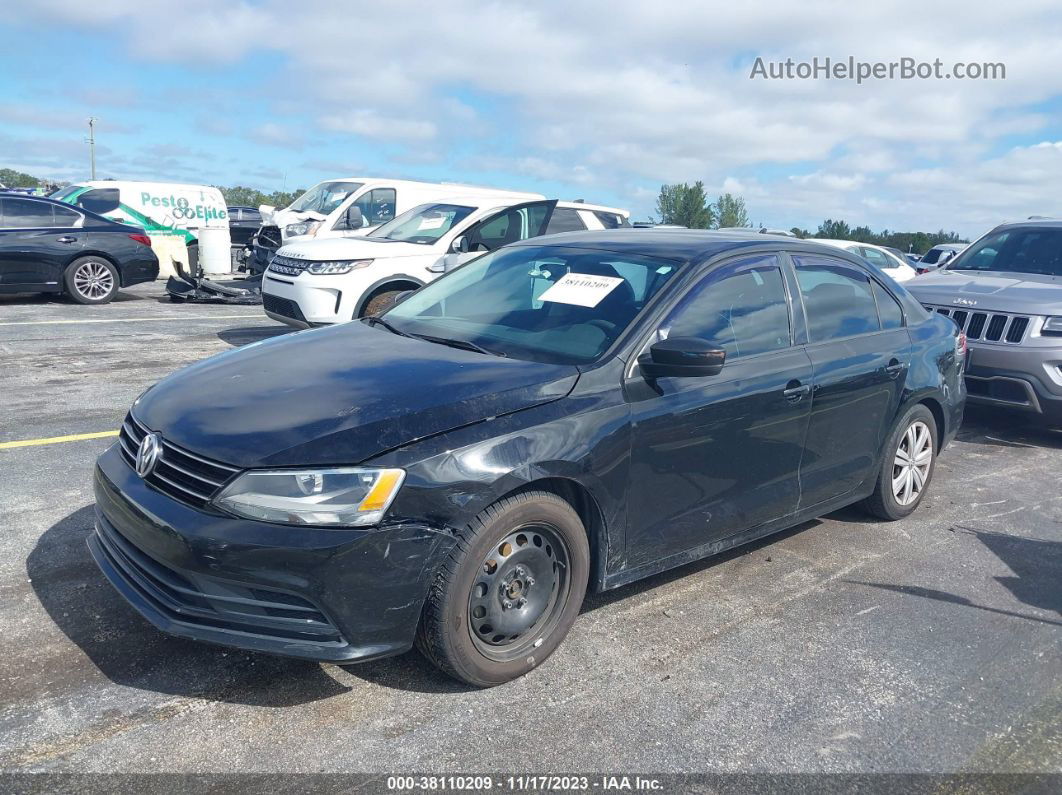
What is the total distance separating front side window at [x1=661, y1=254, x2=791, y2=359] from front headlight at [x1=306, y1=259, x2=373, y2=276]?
5.90m

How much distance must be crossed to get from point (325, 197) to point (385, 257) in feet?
27.9

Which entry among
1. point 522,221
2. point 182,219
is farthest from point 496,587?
point 182,219

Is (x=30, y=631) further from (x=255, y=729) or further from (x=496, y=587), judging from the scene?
(x=496, y=587)

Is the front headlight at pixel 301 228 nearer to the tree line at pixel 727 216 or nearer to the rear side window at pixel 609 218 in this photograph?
the rear side window at pixel 609 218

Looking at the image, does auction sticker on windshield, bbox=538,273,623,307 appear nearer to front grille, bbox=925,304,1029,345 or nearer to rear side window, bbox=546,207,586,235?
front grille, bbox=925,304,1029,345

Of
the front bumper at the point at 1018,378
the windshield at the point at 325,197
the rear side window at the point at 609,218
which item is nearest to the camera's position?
the front bumper at the point at 1018,378

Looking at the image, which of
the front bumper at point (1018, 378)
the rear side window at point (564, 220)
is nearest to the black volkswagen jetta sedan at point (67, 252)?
the rear side window at point (564, 220)

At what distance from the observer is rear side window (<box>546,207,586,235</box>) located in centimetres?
1167

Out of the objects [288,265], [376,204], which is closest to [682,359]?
[288,265]

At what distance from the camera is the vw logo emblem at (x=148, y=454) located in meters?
3.21

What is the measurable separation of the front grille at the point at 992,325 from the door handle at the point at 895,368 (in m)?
2.46

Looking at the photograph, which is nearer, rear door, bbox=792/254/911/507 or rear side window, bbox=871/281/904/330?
rear door, bbox=792/254/911/507

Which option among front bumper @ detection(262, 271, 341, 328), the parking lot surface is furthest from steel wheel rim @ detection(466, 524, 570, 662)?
front bumper @ detection(262, 271, 341, 328)

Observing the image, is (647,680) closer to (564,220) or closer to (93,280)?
(564,220)
